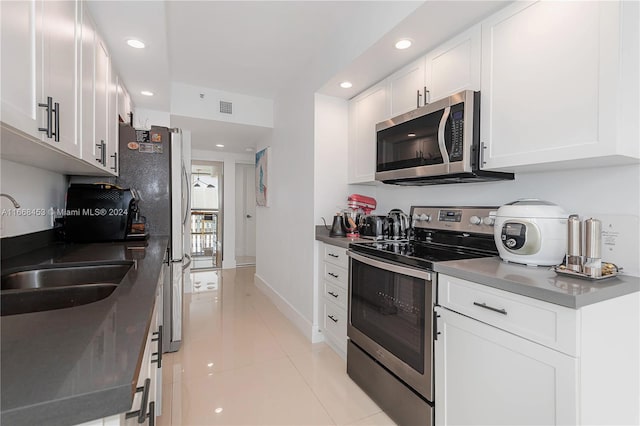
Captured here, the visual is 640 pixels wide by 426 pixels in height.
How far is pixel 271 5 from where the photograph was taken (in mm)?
2146

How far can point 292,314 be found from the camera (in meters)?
3.25

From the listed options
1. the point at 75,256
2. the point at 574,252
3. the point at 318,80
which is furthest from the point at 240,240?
the point at 574,252

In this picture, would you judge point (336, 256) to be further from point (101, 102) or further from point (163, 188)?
point (101, 102)

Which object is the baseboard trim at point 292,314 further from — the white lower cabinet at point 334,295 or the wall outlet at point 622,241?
the wall outlet at point 622,241

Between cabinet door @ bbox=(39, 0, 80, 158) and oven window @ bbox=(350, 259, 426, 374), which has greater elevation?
cabinet door @ bbox=(39, 0, 80, 158)

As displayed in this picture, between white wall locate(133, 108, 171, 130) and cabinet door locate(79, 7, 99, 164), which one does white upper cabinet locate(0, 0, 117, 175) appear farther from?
white wall locate(133, 108, 171, 130)

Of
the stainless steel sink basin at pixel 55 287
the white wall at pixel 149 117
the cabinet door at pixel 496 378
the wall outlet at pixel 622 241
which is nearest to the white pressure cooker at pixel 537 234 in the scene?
the wall outlet at pixel 622 241

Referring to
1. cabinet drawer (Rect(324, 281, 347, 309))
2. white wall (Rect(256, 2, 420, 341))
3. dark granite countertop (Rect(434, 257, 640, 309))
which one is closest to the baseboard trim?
white wall (Rect(256, 2, 420, 341))

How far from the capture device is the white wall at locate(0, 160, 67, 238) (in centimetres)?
150

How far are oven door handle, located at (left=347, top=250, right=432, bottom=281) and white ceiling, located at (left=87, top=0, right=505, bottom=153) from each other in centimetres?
138

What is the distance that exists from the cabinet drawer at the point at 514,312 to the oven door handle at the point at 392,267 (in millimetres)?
78

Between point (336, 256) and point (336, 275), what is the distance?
0.15 meters

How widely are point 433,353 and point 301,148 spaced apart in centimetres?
222

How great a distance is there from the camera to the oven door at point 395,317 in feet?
5.14
